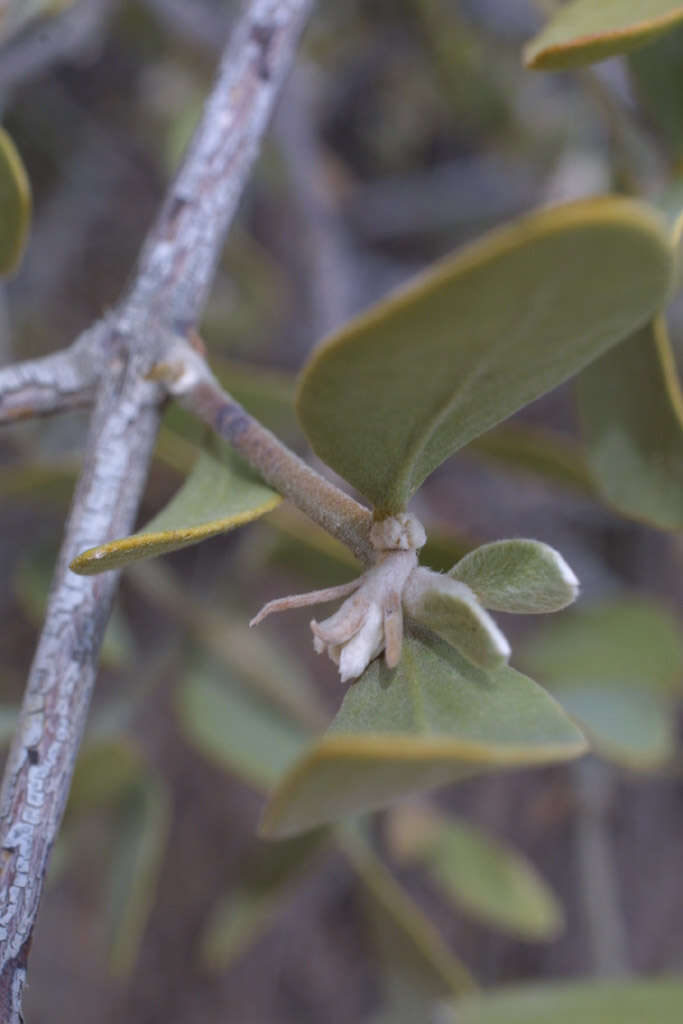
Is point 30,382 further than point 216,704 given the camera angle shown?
No

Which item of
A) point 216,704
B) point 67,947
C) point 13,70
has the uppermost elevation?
point 13,70

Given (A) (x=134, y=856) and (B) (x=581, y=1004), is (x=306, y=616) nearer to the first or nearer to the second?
(A) (x=134, y=856)

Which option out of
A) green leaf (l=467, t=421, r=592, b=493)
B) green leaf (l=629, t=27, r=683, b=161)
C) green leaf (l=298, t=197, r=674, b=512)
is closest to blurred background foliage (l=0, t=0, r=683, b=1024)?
green leaf (l=467, t=421, r=592, b=493)

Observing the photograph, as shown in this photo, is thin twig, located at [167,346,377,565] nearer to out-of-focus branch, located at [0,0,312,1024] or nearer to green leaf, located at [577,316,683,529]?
out-of-focus branch, located at [0,0,312,1024]

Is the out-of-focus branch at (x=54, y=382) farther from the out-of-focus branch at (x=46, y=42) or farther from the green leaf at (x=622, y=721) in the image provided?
the green leaf at (x=622, y=721)

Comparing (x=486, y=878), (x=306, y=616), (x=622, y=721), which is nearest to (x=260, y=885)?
(x=486, y=878)

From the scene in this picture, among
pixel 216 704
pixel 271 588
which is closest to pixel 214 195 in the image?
pixel 216 704

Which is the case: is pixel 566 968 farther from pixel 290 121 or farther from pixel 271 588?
pixel 290 121
